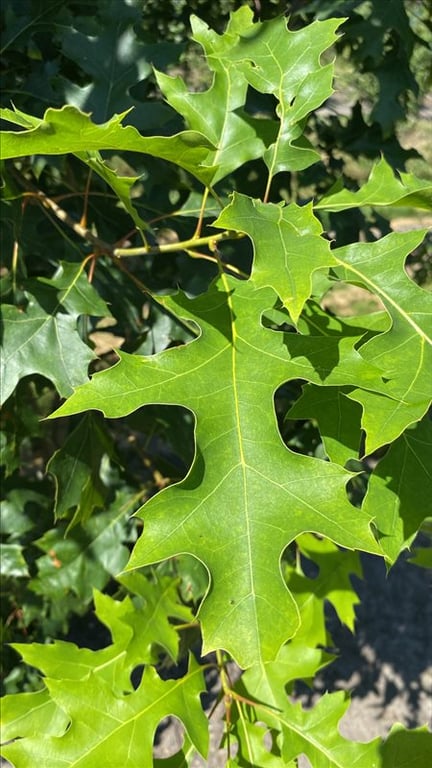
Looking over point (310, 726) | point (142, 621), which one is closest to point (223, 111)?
point (142, 621)

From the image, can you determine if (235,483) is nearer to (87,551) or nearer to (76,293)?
(76,293)

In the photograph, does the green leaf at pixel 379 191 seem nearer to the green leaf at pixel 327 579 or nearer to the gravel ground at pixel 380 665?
the green leaf at pixel 327 579

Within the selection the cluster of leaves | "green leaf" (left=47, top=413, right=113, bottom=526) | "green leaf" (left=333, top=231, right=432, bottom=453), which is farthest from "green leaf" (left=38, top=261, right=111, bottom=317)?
"green leaf" (left=333, top=231, right=432, bottom=453)

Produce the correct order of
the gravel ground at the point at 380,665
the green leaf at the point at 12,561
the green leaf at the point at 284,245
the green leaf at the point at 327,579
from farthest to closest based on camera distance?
the gravel ground at the point at 380,665 < the green leaf at the point at 12,561 < the green leaf at the point at 327,579 < the green leaf at the point at 284,245

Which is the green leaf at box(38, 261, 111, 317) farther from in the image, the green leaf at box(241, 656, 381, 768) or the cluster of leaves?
the green leaf at box(241, 656, 381, 768)

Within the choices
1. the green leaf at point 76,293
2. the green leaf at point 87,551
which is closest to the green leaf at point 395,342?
the green leaf at point 76,293

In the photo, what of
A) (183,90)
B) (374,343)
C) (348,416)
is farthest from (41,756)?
(183,90)

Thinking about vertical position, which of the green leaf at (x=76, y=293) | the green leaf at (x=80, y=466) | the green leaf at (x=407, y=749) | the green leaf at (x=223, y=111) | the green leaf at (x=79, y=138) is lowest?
the green leaf at (x=407, y=749)
